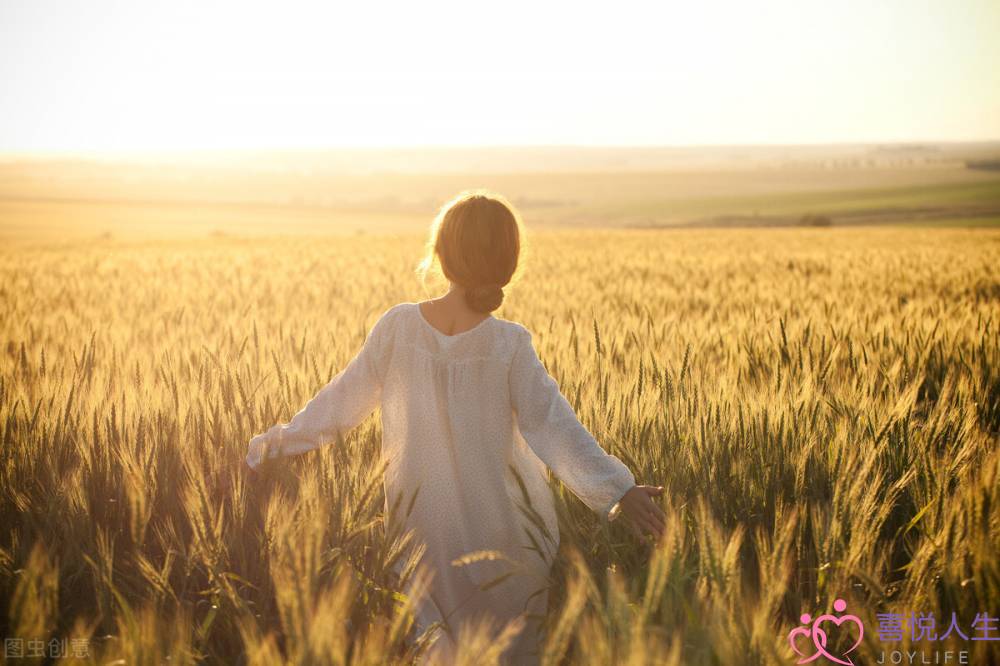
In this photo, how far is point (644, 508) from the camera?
187 cm

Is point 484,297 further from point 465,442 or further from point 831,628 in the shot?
point 831,628

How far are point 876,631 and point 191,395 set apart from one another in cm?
205

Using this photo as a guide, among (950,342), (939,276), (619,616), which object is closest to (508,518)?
(619,616)

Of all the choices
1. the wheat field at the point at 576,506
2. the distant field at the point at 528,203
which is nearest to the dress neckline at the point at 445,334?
the wheat field at the point at 576,506

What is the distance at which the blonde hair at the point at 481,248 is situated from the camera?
2074 millimetres

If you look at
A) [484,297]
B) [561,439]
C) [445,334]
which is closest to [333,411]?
[445,334]

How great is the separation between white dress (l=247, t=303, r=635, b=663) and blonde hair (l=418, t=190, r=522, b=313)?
10cm

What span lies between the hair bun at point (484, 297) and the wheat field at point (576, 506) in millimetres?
247

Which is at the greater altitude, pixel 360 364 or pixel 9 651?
pixel 360 364

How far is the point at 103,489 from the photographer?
7.14ft

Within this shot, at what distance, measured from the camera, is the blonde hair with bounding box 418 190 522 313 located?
2.07m

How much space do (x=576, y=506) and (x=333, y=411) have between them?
2.27 feet

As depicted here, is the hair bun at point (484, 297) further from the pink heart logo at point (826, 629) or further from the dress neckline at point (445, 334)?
the pink heart logo at point (826, 629)

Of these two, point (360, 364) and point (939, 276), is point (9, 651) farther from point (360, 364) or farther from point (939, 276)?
point (939, 276)
